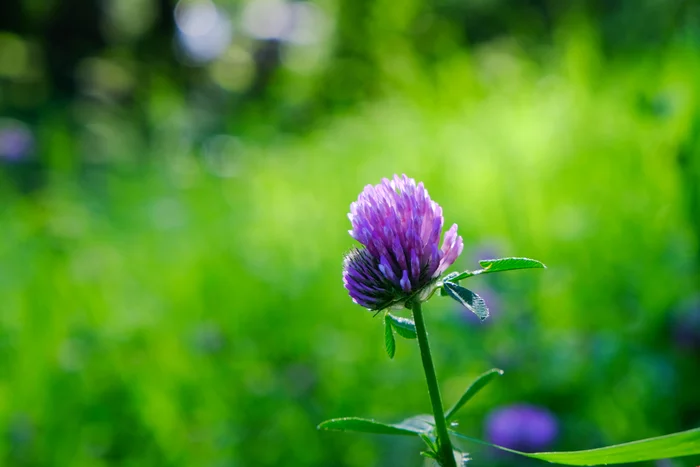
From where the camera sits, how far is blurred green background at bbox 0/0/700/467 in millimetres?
1566

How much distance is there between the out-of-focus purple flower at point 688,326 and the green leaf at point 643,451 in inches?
41.7

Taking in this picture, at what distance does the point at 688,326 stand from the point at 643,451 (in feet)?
3.54

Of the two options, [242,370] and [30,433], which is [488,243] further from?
[30,433]

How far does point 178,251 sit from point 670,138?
2330mm

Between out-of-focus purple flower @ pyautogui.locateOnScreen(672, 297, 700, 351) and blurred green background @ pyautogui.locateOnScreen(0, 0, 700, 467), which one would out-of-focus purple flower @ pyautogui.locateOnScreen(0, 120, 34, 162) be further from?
out-of-focus purple flower @ pyautogui.locateOnScreen(672, 297, 700, 351)

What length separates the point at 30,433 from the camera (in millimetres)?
1848

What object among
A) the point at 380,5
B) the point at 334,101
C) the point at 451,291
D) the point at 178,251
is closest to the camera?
the point at 451,291

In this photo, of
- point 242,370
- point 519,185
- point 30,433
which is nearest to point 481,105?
point 519,185

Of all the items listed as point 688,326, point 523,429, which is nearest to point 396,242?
point 523,429

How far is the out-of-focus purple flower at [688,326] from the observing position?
57.4 inches

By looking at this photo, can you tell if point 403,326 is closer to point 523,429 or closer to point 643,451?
point 643,451

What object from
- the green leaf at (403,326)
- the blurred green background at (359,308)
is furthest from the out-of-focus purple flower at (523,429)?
the green leaf at (403,326)

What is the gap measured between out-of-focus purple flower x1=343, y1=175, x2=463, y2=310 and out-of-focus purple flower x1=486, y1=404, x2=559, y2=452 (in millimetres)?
764

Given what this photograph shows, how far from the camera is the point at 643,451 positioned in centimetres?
52
